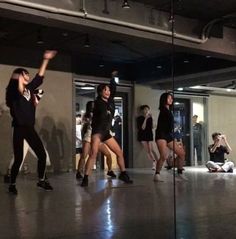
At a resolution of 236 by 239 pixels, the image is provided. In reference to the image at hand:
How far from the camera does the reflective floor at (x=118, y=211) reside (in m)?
2.69

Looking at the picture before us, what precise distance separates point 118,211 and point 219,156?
4817mm

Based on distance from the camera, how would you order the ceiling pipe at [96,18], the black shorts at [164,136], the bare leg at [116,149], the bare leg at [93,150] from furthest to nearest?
the black shorts at [164,136] → the bare leg at [116,149] → the bare leg at [93,150] → the ceiling pipe at [96,18]

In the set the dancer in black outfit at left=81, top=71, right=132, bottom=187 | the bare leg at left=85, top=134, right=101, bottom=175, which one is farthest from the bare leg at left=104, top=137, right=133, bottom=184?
the bare leg at left=85, top=134, right=101, bottom=175

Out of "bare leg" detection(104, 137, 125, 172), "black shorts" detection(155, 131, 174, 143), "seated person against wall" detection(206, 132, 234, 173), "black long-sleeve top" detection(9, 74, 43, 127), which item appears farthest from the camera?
"seated person against wall" detection(206, 132, 234, 173)

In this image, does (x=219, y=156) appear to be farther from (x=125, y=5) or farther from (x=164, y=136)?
(x=125, y=5)

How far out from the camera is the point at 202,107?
7074 mm

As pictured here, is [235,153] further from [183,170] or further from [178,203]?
[178,203]

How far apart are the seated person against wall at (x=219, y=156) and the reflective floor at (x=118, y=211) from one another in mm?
2242

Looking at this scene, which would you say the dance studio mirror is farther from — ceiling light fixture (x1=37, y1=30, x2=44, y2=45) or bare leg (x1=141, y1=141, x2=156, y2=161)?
ceiling light fixture (x1=37, y1=30, x2=44, y2=45)

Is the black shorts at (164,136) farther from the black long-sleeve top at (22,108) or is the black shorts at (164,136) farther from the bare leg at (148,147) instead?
the black long-sleeve top at (22,108)

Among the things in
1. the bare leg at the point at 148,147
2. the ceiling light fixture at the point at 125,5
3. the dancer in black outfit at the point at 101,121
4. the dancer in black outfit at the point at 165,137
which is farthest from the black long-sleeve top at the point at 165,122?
the ceiling light fixture at the point at 125,5

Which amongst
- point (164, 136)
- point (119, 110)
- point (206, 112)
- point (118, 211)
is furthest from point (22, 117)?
point (206, 112)

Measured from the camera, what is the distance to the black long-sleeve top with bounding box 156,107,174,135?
5309mm

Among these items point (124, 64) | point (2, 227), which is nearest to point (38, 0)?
point (124, 64)
